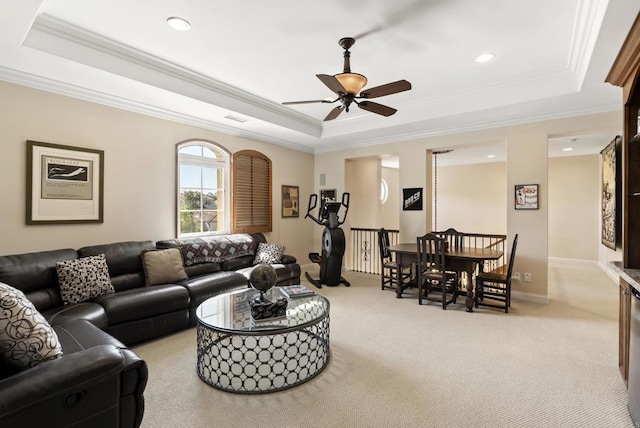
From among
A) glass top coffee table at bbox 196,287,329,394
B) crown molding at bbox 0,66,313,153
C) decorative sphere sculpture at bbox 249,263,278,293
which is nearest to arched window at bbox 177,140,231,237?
crown molding at bbox 0,66,313,153

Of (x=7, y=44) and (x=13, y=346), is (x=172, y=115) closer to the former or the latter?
(x=7, y=44)

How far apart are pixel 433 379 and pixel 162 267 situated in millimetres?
3120

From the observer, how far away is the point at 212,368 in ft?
8.39

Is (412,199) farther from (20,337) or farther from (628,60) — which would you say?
(20,337)

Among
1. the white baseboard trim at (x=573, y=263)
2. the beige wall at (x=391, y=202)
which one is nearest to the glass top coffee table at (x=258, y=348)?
the white baseboard trim at (x=573, y=263)

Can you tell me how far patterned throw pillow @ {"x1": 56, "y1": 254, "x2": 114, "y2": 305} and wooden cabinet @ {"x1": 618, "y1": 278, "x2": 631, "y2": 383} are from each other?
4.53 meters

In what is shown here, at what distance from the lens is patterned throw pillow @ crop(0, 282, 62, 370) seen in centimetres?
155

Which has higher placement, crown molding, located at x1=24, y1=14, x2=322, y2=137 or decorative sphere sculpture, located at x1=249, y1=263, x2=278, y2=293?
crown molding, located at x1=24, y1=14, x2=322, y2=137

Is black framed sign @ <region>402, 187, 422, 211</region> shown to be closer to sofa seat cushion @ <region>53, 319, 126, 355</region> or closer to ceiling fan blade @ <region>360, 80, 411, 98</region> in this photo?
ceiling fan blade @ <region>360, 80, 411, 98</region>

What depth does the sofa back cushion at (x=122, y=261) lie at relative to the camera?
351 centimetres

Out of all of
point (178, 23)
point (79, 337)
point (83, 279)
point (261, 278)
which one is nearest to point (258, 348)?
point (261, 278)

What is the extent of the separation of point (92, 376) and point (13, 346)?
43cm

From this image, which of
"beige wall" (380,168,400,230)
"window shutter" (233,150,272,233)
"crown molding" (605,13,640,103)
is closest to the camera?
"crown molding" (605,13,640,103)

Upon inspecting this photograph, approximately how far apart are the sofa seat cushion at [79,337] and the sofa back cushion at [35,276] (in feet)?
2.45
